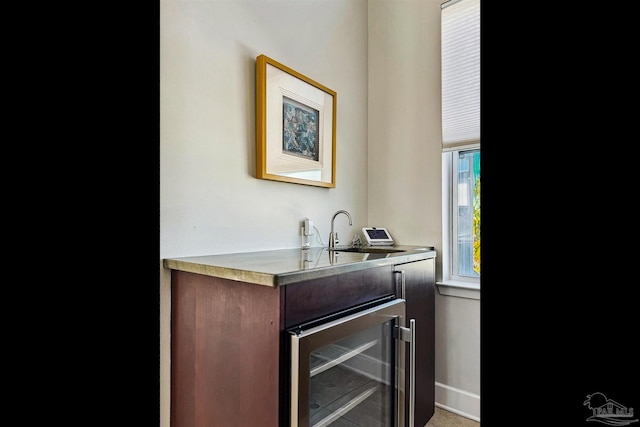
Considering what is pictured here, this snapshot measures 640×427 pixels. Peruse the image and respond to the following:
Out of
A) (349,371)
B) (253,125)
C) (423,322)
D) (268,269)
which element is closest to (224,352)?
(268,269)

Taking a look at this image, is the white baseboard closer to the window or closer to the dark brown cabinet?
the window

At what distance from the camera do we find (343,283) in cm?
117

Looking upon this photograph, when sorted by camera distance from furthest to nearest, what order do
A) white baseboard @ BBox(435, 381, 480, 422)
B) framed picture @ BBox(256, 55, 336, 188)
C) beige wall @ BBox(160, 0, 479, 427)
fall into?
white baseboard @ BBox(435, 381, 480, 422)
framed picture @ BBox(256, 55, 336, 188)
beige wall @ BBox(160, 0, 479, 427)

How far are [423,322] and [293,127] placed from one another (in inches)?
45.6

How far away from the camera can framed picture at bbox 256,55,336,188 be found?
1531 millimetres

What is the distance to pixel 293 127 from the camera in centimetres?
170

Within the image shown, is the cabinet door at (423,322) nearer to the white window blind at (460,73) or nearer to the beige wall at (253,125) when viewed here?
the beige wall at (253,125)

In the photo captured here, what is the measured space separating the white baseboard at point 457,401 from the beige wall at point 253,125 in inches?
1.7

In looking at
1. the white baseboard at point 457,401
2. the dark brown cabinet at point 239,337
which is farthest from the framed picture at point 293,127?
the white baseboard at point 457,401

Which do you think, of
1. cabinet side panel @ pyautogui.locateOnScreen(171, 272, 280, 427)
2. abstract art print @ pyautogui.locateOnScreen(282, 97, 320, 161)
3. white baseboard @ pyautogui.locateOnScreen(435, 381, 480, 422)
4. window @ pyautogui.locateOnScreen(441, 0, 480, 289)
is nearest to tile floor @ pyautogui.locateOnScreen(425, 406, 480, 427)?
white baseboard @ pyautogui.locateOnScreen(435, 381, 480, 422)

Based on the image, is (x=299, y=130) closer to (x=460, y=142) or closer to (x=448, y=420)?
(x=460, y=142)

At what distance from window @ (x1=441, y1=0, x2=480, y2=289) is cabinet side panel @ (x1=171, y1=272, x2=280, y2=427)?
1.29 m

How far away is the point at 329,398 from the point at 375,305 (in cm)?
35
